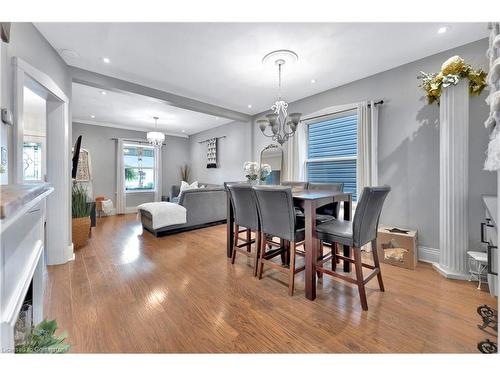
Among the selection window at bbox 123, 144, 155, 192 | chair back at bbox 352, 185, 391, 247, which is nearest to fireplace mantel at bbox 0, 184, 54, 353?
chair back at bbox 352, 185, 391, 247

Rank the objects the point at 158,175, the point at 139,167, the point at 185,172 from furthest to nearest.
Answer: the point at 185,172
the point at 158,175
the point at 139,167

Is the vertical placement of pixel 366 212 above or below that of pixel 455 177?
below

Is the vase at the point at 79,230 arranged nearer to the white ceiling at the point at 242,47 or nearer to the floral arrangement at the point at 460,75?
the white ceiling at the point at 242,47

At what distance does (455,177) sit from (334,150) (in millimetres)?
1656

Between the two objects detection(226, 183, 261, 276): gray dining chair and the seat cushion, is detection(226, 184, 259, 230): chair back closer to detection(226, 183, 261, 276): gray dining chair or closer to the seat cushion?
detection(226, 183, 261, 276): gray dining chair

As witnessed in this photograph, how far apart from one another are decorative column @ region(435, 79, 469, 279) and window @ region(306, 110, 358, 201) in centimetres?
112

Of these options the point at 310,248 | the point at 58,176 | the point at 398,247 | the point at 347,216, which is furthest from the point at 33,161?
the point at 398,247

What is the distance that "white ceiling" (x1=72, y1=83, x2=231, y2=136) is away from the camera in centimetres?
383

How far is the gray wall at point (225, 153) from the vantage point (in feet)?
17.1

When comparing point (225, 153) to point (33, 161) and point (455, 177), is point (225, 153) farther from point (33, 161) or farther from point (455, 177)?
point (455, 177)

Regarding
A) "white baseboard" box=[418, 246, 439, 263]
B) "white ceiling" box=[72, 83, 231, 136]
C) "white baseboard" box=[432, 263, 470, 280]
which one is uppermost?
"white ceiling" box=[72, 83, 231, 136]

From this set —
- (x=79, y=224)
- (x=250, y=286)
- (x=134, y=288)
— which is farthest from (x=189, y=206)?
(x=250, y=286)

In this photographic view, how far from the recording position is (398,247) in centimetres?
248
